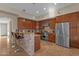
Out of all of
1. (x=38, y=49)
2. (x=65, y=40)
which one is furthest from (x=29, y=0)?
(x=65, y=40)

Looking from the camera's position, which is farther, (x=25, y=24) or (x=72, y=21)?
(x=72, y=21)

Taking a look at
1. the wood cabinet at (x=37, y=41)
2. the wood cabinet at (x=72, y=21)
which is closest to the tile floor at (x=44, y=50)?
the wood cabinet at (x=37, y=41)

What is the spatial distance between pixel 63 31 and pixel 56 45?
130cm

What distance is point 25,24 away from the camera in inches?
150

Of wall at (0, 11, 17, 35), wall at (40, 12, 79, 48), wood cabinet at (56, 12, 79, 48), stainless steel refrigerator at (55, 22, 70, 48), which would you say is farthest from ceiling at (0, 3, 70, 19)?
stainless steel refrigerator at (55, 22, 70, 48)

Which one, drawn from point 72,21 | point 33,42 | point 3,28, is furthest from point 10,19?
point 72,21

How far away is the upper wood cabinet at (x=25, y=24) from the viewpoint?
366 cm

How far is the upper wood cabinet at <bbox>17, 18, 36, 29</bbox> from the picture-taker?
3661 mm

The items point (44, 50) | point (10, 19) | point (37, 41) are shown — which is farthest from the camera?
point (44, 50)

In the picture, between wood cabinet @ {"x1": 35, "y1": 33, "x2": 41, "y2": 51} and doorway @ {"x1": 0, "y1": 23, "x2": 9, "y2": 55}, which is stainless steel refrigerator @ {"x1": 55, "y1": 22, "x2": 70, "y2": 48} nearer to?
wood cabinet @ {"x1": 35, "y1": 33, "x2": 41, "y2": 51}

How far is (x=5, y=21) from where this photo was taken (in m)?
3.55

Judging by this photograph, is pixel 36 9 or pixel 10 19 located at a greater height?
pixel 36 9

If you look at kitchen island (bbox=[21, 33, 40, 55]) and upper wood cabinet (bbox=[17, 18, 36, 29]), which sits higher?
upper wood cabinet (bbox=[17, 18, 36, 29])

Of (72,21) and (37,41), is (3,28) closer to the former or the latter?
(37,41)
